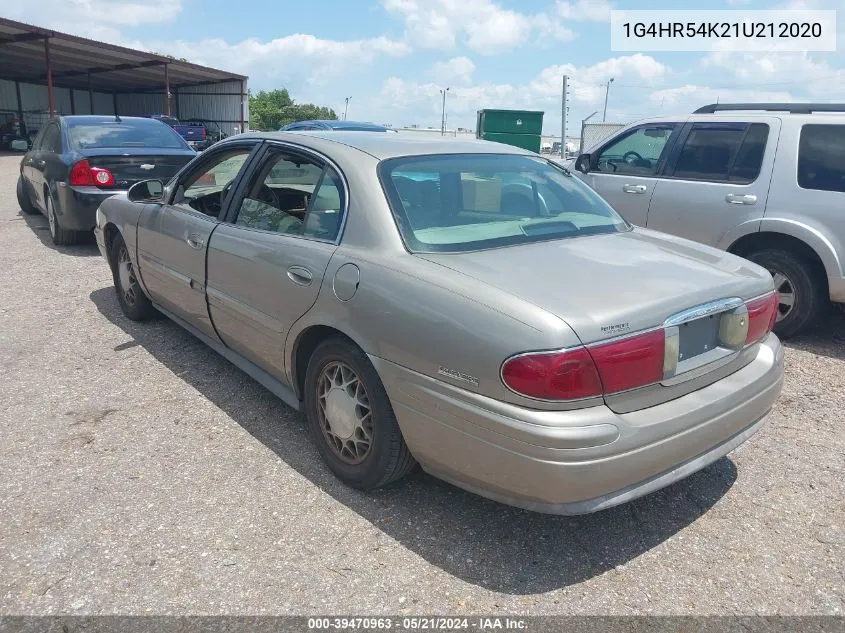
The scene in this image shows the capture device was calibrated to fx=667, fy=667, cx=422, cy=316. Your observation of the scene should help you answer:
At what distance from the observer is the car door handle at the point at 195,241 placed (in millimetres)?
3923

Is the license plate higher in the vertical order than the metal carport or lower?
lower

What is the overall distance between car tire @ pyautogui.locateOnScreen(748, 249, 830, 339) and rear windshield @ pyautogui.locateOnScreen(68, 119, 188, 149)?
6.83 meters

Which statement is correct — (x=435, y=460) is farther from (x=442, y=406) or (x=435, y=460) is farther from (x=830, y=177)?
(x=830, y=177)

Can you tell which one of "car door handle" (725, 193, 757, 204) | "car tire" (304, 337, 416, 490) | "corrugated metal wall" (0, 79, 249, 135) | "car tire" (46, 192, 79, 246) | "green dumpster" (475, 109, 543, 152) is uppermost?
"corrugated metal wall" (0, 79, 249, 135)

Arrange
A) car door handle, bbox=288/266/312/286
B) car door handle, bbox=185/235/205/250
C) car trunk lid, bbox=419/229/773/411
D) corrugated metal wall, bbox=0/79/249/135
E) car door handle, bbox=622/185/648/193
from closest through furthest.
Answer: car trunk lid, bbox=419/229/773/411 < car door handle, bbox=288/266/312/286 < car door handle, bbox=185/235/205/250 < car door handle, bbox=622/185/648/193 < corrugated metal wall, bbox=0/79/249/135

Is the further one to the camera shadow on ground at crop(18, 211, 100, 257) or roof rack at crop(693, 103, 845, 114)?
shadow on ground at crop(18, 211, 100, 257)

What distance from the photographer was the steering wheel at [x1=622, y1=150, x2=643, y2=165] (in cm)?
638

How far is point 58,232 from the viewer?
8.01 metres

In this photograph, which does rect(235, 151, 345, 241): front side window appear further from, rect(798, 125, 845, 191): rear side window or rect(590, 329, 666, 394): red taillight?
rect(798, 125, 845, 191): rear side window

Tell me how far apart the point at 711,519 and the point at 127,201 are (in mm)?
4458

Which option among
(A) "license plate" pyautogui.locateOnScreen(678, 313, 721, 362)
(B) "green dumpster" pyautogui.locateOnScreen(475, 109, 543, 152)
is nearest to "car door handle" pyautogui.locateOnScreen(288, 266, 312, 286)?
(A) "license plate" pyautogui.locateOnScreen(678, 313, 721, 362)

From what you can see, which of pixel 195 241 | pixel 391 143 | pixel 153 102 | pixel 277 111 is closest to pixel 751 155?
pixel 391 143

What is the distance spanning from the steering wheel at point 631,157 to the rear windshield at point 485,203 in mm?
2891

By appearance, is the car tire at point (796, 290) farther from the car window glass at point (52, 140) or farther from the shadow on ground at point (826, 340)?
the car window glass at point (52, 140)
